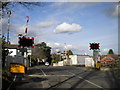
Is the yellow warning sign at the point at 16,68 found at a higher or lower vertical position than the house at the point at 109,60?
higher

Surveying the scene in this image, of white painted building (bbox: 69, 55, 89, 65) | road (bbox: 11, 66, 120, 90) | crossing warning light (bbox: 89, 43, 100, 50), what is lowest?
white painted building (bbox: 69, 55, 89, 65)

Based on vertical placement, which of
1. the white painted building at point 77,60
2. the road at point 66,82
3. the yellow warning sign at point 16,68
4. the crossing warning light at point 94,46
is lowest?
the white painted building at point 77,60

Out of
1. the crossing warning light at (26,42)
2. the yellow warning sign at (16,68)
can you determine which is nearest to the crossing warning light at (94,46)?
the crossing warning light at (26,42)

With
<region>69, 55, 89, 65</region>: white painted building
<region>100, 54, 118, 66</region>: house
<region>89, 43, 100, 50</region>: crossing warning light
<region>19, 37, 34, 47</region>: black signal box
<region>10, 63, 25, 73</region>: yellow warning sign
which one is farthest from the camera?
<region>69, 55, 89, 65</region>: white painted building

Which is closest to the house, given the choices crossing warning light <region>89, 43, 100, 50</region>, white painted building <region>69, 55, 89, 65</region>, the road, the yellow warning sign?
crossing warning light <region>89, 43, 100, 50</region>

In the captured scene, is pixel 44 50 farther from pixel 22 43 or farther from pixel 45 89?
pixel 45 89

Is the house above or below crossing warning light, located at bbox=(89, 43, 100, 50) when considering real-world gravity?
below

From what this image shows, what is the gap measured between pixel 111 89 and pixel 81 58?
4823cm

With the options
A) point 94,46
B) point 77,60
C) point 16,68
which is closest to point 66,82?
point 16,68

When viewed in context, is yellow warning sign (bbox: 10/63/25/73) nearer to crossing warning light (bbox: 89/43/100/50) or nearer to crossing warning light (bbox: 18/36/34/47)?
crossing warning light (bbox: 18/36/34/47)

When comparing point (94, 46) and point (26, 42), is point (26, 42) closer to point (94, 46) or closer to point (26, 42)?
point (26, 42)

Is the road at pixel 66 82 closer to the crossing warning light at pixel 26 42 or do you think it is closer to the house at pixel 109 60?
the crossing warning light at pixel 26 42

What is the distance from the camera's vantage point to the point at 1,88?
7.70 m

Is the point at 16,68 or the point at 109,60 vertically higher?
the point at 16,68
